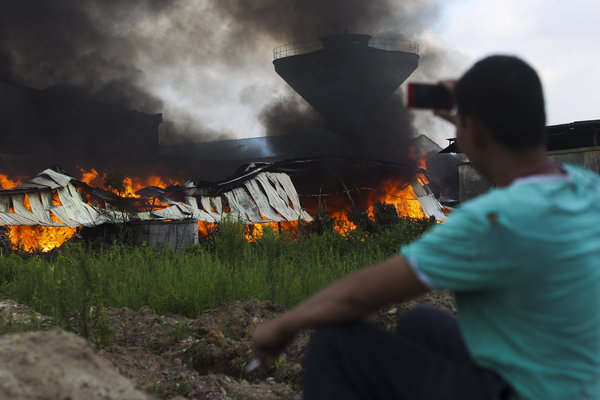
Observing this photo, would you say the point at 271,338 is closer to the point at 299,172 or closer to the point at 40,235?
the point at 40,235

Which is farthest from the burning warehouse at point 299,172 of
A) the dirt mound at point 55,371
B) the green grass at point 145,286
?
the dirt mound at point 55,371

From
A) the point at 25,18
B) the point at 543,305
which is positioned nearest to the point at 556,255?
the point at 543,305

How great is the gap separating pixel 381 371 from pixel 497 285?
51 centimetres

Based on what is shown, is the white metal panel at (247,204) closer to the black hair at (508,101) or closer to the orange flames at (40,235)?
the orange flames at (40,235)

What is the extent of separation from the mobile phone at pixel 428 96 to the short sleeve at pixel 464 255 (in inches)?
23.0

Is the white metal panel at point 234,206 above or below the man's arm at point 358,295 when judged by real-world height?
below

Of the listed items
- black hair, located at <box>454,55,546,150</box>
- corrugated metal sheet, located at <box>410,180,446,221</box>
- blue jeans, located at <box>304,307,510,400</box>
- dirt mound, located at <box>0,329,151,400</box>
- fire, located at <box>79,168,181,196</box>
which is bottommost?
corrugated metal sheet, located at <box>410,180,446,221</box>

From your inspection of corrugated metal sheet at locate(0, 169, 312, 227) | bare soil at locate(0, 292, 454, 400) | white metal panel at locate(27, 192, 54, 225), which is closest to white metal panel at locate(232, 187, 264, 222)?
corrugated metal sheet at locate(0, 169, 312, 227)

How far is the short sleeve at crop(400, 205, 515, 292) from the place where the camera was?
1.45 m

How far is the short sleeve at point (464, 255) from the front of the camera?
1454 millimetres

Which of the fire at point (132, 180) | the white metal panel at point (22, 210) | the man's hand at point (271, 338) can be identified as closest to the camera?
the man's hand at point (271, 338)

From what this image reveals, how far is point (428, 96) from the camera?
198cm

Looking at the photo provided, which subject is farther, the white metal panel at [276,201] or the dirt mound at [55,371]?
the white metal panel at [276,201]

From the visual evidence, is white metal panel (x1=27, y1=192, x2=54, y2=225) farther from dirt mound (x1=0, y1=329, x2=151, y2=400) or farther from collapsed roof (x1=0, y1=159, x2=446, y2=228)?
dirt mound (x1=0, y1=329, x2=151, y2=400)
